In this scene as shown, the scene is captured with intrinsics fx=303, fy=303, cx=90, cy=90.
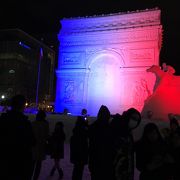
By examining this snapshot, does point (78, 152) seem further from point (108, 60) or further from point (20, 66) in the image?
point (20, 66)

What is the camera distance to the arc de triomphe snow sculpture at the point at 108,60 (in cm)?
2528

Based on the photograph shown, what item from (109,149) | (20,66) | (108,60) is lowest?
(109,149)

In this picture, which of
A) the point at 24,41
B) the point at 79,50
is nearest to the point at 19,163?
the point at 79,50

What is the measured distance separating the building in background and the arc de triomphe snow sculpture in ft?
63.2

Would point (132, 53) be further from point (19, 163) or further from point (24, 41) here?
point (24, 41)

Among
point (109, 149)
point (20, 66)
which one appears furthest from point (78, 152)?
point (20, 66)

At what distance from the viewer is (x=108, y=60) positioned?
2667 centimetres

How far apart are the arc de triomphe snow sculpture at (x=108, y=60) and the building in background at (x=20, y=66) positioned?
1926 centimetres

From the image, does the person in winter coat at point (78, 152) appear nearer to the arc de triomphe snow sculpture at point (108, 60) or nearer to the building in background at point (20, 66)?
the arc de triomphe snow sculpture at point (108, 60)

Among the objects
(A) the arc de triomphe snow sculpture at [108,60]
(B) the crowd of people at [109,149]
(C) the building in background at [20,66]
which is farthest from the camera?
(C) the building in background at [20,66]

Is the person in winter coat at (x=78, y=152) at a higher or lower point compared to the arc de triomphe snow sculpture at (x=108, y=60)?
lower

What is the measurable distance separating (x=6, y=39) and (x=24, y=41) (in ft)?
10.1

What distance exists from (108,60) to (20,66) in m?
26.9

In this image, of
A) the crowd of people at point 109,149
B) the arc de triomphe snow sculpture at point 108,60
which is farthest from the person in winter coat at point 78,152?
the arc de triomphe snow sculpture at point 108,60
